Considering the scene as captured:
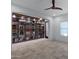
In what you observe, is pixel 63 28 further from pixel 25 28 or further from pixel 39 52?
pixel 39 52

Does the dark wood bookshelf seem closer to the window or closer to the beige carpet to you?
the beige carpet

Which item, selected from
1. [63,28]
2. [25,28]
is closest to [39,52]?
[63,28]

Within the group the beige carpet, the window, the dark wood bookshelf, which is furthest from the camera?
the dark wood bookshelf

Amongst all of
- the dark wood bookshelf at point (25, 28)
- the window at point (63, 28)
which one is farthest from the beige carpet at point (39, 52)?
the dark wood bookshelf at point (25, 28)

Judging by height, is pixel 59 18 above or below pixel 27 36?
above

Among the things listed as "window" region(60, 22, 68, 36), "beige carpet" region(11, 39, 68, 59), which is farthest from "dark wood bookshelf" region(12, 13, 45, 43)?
"window" region(60, 22, 68, 36)

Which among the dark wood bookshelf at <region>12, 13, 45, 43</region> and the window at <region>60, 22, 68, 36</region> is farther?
the dark wood bookshelf at <region>12, 13, 45, 43</region>

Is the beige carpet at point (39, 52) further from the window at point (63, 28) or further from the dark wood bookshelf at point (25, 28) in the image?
the dark wood bookshelf at point (25, 28)

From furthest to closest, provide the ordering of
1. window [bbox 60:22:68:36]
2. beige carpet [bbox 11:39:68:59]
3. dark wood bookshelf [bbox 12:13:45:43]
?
1. dark wood bookshelf [bbox 12:13:45:43]
2. window [bbox 60:22:68:36]
3. beige carpet [bbox 11:39:68:59]
